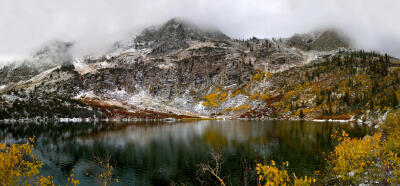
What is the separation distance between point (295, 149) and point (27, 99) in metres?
Answer: 209

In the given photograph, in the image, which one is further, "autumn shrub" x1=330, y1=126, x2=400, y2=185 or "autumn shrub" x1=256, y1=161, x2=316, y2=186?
"autumn shrub" x1=330, y1=126, x2=400, y2=185

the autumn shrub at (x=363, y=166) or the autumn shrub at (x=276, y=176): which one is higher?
the autumn shrub at (x=276, y=176)

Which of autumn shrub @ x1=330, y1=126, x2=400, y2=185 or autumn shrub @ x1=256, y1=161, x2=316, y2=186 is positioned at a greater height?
autumn shrub @ x1=256, y1=161, x2=316, y2=186

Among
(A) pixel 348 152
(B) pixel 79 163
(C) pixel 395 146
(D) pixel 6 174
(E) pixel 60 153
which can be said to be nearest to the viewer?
(D) pixel 6 174

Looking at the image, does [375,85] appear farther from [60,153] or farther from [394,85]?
[60,153]

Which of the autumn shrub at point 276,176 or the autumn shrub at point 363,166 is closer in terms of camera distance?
the autumn shrub at point 276,176

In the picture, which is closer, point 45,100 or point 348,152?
point 348,152

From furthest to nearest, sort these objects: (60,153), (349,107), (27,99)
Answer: (27,99), (349,107), (60,153)

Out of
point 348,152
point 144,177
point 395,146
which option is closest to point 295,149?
point 395,146

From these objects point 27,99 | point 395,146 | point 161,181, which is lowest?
point 161,181

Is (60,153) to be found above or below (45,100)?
below

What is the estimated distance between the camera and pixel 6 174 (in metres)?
11.5

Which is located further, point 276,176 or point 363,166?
point 363,166

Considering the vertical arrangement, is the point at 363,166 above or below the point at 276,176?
below
